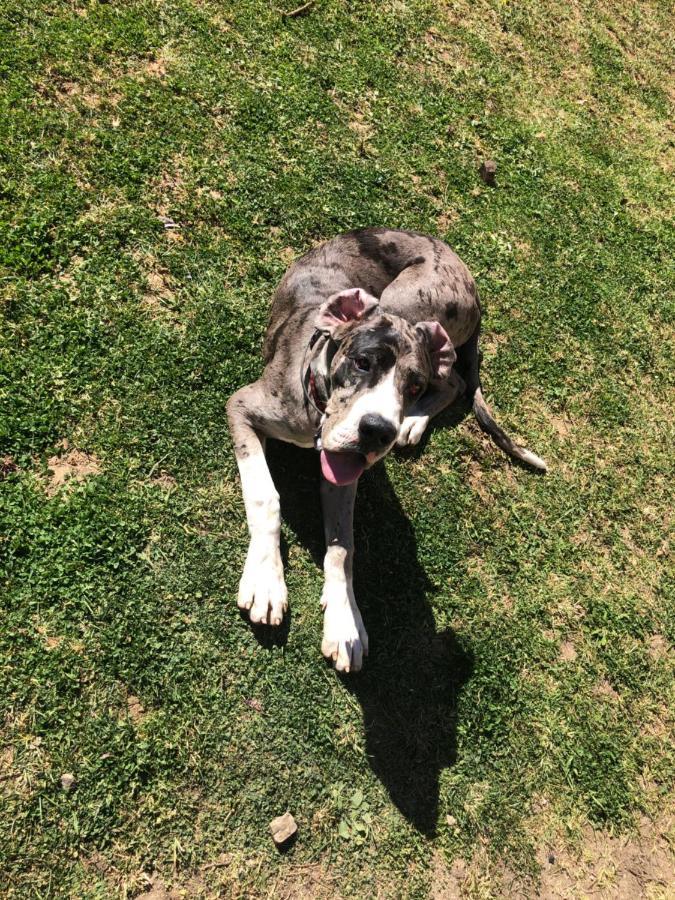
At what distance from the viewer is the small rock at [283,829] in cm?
395

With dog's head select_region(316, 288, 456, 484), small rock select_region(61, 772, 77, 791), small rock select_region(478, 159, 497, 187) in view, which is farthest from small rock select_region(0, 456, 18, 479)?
small rock select_region(478, 159, 497, 187)

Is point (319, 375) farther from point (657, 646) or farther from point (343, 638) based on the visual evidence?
point (657, 646)

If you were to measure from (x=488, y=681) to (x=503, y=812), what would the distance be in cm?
81

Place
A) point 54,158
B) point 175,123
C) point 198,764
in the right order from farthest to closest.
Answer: point 175,123
point 54,158
point 198,764

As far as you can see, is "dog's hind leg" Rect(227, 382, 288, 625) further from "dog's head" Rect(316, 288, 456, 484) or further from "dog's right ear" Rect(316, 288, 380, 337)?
"dog's right ear" Rect(316, 288, 380, 337)

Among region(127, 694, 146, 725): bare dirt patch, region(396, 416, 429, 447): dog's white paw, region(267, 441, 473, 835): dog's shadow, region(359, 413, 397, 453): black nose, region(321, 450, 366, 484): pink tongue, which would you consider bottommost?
region(127, 694, 146, 725): bare dirt patch

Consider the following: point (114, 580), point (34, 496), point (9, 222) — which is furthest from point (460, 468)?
point (9, 222)

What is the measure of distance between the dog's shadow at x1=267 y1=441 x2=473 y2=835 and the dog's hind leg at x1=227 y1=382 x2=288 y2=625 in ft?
1.18

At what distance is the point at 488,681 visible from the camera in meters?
4.89

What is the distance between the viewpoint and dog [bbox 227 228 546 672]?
4.04 meters

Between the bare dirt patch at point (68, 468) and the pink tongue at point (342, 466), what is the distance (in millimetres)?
1588

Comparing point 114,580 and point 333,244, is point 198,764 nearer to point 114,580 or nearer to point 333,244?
point 114,580

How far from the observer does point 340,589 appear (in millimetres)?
4613

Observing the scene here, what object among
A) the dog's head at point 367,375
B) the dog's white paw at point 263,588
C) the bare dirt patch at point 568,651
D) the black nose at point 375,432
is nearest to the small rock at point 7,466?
the dog's white paw at point 263,588
